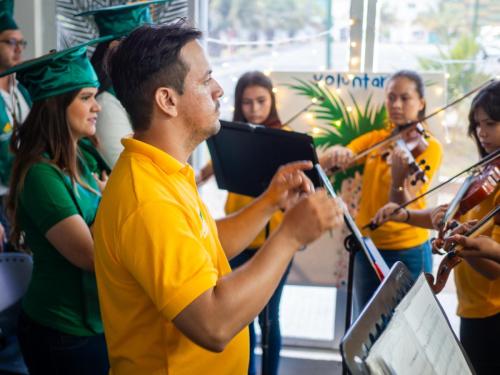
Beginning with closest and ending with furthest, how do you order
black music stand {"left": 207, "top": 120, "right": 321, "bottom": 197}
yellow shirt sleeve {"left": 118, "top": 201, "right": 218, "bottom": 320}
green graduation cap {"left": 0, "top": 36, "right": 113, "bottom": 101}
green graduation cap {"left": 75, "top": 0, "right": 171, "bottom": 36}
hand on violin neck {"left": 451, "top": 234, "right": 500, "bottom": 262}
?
1. yellow shirt sleeve {"left": 118, "top": 201, "right": 218, "bottom": 320}
2. hand on violin neck {"left": 451, "top": 234, "right": 500, "bottom": 262}
3. green graduation cap {"left": 0, "top": 36, "right": 113, "bottom": 101}
4. black music stand {"left": 207, "top": 120, "right": 321, "bottom": 197}
5. green graduation cap {"left": 75, "top": 0, "right": 171, "bottom": 36}

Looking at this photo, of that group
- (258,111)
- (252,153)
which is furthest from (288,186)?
(258,111)

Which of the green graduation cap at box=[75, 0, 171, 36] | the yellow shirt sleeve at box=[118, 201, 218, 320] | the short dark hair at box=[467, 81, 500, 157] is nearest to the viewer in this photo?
the yellow shirt sleeve at box=[118, 201, 218, 320]

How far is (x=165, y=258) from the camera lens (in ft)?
3.61

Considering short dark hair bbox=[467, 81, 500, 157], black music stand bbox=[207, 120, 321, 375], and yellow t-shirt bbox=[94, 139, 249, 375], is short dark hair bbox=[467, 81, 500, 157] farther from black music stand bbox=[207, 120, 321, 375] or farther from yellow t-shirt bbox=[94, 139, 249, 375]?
yellow t-shirt bbox=[94, 139, 249, 375]

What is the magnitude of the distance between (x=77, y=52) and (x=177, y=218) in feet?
3.18

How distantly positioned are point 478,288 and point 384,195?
3.47 feet

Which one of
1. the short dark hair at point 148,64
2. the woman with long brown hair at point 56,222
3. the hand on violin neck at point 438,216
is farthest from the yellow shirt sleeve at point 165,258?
the hand on violin neck at point 438,216

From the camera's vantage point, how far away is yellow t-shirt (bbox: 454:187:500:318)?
6.19 feet

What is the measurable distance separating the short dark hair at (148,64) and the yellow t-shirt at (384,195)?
172 centimetres

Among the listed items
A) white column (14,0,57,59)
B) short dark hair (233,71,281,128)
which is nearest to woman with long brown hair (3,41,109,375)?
short dark hair (233,71,281,128)

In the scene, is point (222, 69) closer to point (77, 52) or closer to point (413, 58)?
point (413, 58)

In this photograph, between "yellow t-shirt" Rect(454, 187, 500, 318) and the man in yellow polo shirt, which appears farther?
"yellow t-shirt" Rect(454, 187, 500, 318)

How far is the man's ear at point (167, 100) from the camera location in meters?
1.27

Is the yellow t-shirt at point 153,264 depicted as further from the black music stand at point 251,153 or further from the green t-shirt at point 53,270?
the black music stand at point 251,153
